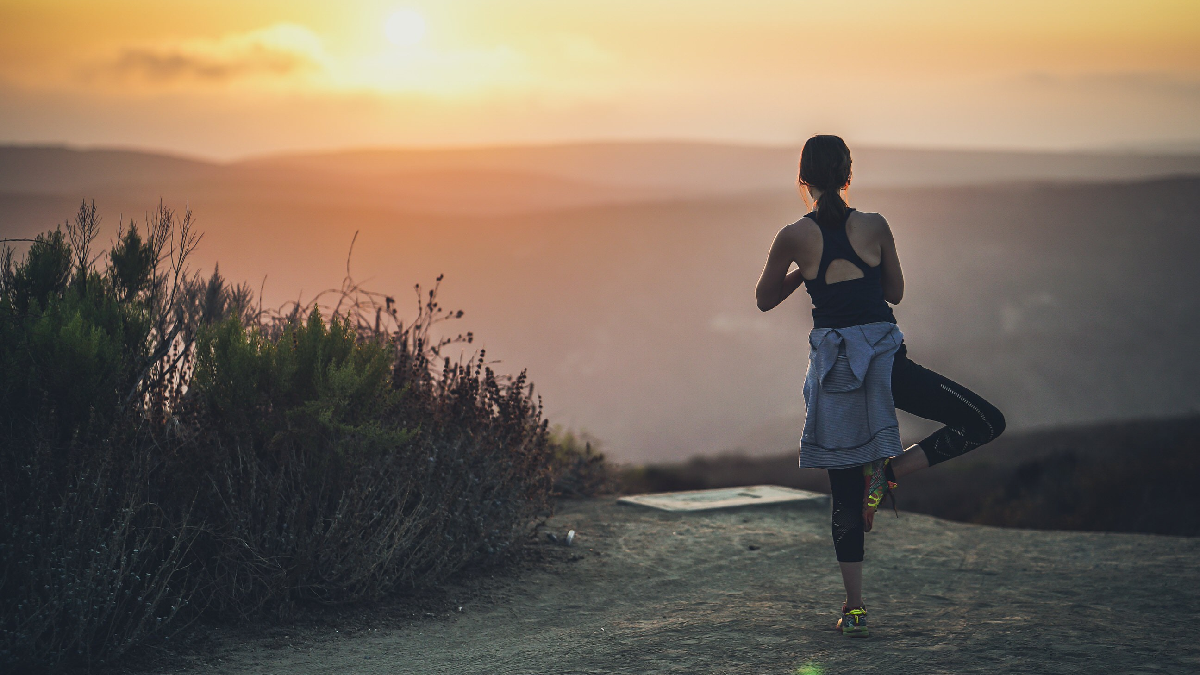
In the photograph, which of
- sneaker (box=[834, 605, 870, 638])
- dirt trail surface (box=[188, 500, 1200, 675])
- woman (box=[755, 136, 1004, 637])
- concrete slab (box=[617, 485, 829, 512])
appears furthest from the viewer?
concrete slab (box=[617, 485, 829, 512])

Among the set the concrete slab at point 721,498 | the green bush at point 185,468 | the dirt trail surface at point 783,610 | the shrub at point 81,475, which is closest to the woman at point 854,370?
the dirt trail surface at point 783,610

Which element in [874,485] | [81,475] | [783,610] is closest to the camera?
[874,485]

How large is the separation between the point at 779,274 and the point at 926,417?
869 millimetres

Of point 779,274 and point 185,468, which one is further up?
point 779,274

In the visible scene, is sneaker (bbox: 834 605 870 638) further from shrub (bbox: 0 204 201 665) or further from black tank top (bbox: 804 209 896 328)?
shrub (bbox: 0 204 201 665)

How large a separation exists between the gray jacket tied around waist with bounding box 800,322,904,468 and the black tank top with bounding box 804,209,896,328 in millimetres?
43

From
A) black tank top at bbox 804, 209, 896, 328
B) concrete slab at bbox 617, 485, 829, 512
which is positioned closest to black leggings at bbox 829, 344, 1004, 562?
black tank top at bbox 804, 209, 896, 328

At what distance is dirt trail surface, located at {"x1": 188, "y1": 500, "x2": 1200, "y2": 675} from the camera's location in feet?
13.6

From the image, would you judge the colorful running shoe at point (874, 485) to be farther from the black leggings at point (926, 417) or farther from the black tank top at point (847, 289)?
the black tank top at point (847, 289)

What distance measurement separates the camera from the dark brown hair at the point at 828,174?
4285 mm

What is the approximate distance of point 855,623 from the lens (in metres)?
4.42

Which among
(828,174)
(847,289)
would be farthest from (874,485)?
(828,174)

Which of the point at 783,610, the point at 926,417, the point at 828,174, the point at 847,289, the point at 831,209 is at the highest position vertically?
the point at 828,174

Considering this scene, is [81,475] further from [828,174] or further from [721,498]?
[721,498]
